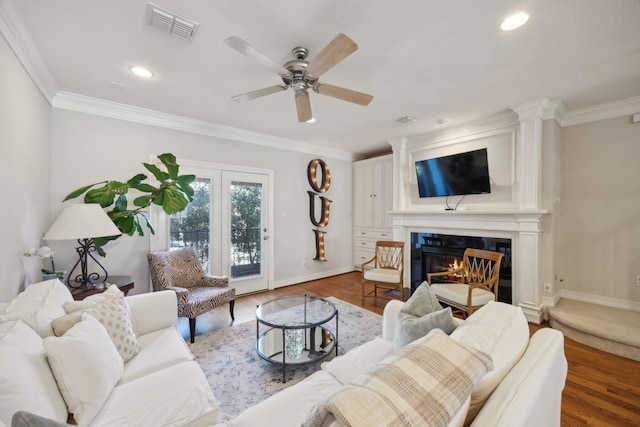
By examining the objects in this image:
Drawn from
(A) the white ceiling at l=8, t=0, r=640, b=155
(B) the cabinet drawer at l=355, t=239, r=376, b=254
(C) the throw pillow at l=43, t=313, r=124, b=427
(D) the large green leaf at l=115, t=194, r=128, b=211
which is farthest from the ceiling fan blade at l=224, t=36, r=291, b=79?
(B) the cabinet drawer at l=355, t=239, r=376, b=254

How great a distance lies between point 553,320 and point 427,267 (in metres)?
1.56

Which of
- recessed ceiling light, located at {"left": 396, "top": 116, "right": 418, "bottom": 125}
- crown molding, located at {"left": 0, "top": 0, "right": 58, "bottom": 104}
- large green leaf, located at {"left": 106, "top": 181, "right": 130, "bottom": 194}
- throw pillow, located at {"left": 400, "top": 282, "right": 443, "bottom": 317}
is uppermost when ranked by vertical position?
recessed ceiling light, located at {"left": 396, "top": 116, "right": 418, "bottom": 125}

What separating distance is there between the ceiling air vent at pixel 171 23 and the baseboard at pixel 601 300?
16.1 ft

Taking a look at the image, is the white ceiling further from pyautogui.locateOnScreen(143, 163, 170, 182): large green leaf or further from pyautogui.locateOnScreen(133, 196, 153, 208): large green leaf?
pyautogui.locateOnScreen(133, 196, 153, 208): large green leaf

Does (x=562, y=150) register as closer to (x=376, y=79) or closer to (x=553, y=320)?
(x=553, y=320)

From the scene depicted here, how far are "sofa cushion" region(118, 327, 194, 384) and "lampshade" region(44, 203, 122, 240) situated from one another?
1031 millimetres

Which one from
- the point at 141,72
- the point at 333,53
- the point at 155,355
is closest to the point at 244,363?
the point at 155,355

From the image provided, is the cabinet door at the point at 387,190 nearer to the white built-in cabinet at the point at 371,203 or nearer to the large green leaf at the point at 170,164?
the white built-in cabinet at the point at 371,203

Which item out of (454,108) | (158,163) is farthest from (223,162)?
(454,108)

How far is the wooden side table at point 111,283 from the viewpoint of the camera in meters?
2.23

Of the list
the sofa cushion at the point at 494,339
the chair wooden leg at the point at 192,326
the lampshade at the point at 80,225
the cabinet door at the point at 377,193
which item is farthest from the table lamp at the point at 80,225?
the cabinet door at the point at 377,193

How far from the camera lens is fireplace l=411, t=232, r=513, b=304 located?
3.35 meters

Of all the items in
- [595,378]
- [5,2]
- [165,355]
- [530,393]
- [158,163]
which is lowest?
[595,378]

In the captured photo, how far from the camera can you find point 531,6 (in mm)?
1587
